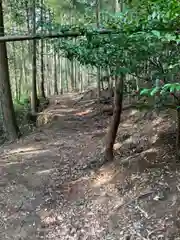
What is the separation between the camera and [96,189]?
598 centimetres

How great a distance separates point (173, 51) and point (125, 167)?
2538 millimetres

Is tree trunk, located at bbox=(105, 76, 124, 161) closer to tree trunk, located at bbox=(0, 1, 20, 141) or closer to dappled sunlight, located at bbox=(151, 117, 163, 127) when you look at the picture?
dappled sunlight, located at bbox=(151, 117, 163, 127)

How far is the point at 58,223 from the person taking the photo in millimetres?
5340

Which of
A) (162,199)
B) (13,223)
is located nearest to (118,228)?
(162,199)

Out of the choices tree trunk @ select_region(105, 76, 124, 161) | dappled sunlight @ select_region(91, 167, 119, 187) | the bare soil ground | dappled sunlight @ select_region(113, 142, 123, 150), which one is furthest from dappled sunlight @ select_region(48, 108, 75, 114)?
dappled sunlight @ select_region(91, 167, 119, 187)

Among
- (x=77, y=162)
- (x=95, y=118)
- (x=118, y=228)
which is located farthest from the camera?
(x=95, y=118)

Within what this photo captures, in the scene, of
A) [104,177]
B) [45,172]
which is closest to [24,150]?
[45,172]

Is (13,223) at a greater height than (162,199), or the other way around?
(162,199)

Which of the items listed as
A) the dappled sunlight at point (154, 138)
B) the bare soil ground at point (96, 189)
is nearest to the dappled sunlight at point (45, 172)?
the bare soil ground at point (96, 189)

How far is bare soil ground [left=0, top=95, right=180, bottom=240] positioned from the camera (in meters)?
4.91

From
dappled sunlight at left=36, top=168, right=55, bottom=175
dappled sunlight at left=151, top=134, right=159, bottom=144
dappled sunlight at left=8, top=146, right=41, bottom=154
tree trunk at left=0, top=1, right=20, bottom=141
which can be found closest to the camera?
dappled sunlight at left=151, top=134, right=159, bottom=144

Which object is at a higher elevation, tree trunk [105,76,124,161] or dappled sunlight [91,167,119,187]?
tree trunk [105,76,124,161]

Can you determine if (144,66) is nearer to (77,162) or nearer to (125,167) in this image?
(125,167)

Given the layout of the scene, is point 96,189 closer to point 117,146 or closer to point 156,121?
point 117,146
